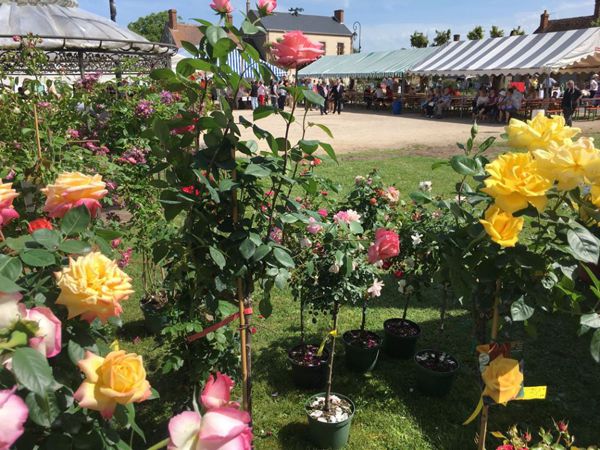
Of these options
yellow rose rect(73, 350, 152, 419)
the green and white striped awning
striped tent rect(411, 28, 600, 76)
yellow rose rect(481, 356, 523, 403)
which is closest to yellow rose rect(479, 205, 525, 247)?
yellow rose rect(481, 356, 523, 403)

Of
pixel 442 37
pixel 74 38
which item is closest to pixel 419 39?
pixel 442 37

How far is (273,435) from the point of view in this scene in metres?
2.59

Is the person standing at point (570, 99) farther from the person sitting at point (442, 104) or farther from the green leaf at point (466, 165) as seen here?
the green leaf at point (466, 165)

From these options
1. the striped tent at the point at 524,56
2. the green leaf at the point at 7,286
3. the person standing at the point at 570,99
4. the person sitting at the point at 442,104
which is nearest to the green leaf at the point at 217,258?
the green leaf at the point at 7,286

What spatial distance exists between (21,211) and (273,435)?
67.9 inches

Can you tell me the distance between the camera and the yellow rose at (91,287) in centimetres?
82

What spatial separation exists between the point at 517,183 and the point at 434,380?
2142 millimetres

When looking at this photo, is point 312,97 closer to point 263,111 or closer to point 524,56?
point 263,111

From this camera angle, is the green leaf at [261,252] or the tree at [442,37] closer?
the green leaf at [261,252]

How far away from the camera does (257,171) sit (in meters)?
1.33

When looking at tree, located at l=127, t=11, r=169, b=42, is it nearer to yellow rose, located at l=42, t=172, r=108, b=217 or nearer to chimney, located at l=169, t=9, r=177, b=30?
chimney, located at l=169, t=9, r=177, b=30

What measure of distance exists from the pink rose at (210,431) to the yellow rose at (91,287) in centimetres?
25

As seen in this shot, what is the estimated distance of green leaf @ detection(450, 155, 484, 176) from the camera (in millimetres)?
1288

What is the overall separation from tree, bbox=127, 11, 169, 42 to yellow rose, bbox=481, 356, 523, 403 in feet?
234
